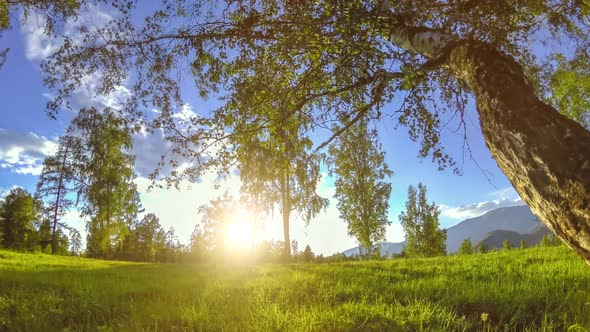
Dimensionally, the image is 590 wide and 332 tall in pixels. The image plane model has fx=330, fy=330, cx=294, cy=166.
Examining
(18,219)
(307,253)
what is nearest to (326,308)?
(307,253)

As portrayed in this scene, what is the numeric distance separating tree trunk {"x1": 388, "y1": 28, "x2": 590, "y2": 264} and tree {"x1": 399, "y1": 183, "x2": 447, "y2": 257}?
46892mm

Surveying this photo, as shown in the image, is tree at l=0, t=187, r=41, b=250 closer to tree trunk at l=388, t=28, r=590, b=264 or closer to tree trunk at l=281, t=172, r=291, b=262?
tree trunk at l=281, t=172, r=291, b=262

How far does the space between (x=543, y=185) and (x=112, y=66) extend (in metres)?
6.68

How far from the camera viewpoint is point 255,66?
6680mm

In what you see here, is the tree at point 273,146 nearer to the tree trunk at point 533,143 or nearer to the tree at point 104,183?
the tree trunk at point 533,143

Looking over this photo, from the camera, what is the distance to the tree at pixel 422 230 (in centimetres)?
4862

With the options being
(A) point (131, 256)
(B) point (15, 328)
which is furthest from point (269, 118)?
(A) point (131, 256)

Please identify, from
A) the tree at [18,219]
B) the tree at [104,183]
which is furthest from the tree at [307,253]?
the tree at [18,219]

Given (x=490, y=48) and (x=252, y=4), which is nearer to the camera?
(x=490, y=48)

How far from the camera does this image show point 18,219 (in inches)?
1829

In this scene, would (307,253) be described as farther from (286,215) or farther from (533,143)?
(533,143)

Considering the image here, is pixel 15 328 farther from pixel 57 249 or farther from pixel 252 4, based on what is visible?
pixel 57 249

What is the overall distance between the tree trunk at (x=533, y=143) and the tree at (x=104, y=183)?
37.0 metres

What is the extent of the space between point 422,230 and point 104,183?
143 ft
